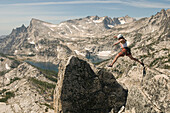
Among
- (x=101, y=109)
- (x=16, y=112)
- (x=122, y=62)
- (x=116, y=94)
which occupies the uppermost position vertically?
(x=116, y=94)

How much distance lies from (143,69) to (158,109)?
7158 mm

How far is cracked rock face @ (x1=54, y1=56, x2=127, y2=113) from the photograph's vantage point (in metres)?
20.8

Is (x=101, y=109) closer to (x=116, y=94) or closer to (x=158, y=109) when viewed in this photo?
(x=116, y=94)

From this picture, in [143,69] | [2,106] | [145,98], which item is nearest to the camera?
[145,98]

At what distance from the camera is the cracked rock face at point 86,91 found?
20.8 meters

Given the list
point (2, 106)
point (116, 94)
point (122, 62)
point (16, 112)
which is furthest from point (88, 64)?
point (122, 62)

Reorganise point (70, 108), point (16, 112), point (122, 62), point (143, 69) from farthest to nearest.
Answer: point (122, 62)
point (16, 112)
point (143, 69)
point (70, 108)

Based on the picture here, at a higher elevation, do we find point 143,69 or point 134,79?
point 143,69

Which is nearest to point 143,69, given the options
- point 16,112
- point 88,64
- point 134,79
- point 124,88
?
point 134,79

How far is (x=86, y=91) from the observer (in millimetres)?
21438

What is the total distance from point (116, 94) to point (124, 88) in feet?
5.04

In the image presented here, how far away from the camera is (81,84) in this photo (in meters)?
21.2

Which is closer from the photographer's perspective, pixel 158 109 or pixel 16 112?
pixel 158 109

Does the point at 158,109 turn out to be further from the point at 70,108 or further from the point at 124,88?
the point at 70,108
